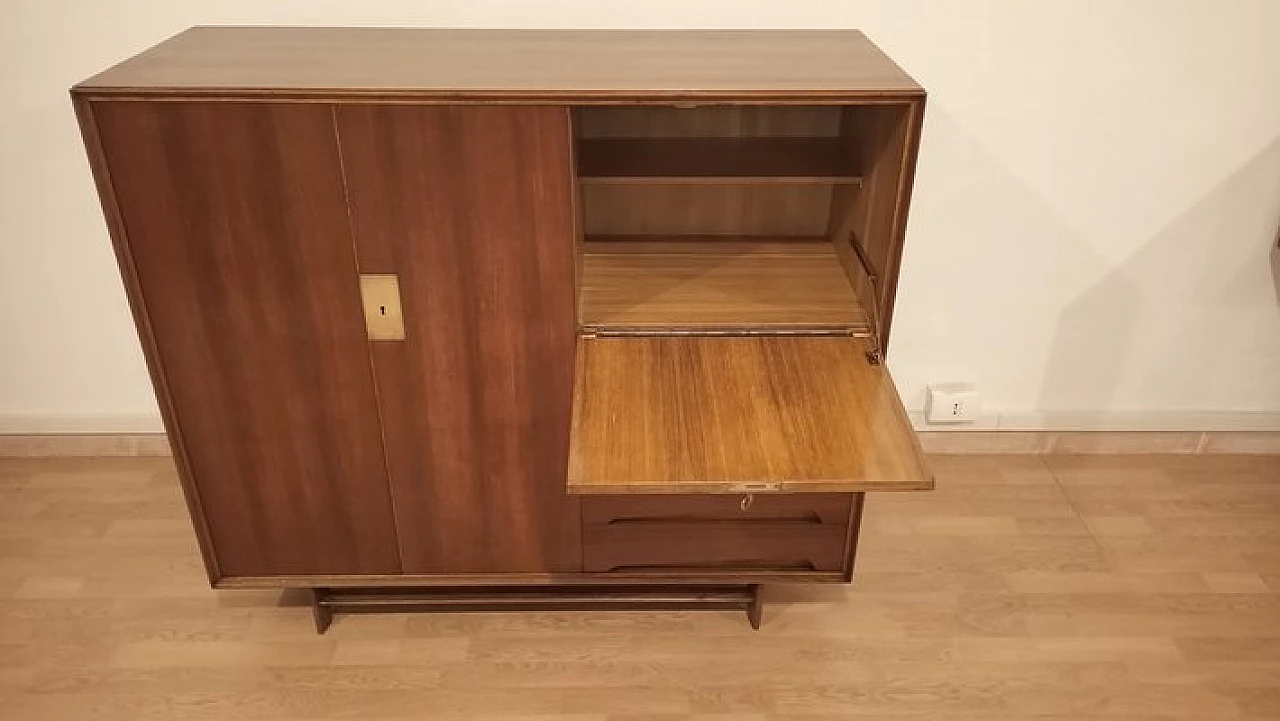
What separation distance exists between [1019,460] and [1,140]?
2.80 meters

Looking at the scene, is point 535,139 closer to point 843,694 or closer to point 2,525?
point 843,694

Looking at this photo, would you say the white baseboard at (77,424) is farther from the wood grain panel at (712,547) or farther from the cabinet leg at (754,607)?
the cabinet leg at (754,607)

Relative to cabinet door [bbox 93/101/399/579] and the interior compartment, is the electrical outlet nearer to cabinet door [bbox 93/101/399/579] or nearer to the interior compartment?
the interior compartment

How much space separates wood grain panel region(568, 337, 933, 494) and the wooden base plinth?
2.36ft

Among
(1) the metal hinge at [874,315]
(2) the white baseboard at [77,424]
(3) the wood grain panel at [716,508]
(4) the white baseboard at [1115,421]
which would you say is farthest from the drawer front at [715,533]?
(2) the white baseboard at [77,424]

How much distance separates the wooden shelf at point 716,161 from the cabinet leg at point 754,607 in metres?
0.93

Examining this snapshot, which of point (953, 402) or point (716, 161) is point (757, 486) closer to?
point (716, 161)

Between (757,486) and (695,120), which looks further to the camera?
(695,120)

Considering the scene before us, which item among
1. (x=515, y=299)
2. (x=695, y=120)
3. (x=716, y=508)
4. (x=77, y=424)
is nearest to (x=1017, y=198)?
(x=695, y=120)

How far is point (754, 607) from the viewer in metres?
2.15

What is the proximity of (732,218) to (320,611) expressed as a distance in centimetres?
129

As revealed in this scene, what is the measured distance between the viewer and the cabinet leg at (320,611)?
2109 millimetres

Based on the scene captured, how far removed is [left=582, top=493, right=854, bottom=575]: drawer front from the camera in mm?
1890

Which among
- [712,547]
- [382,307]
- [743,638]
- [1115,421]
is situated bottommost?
[743,638]
